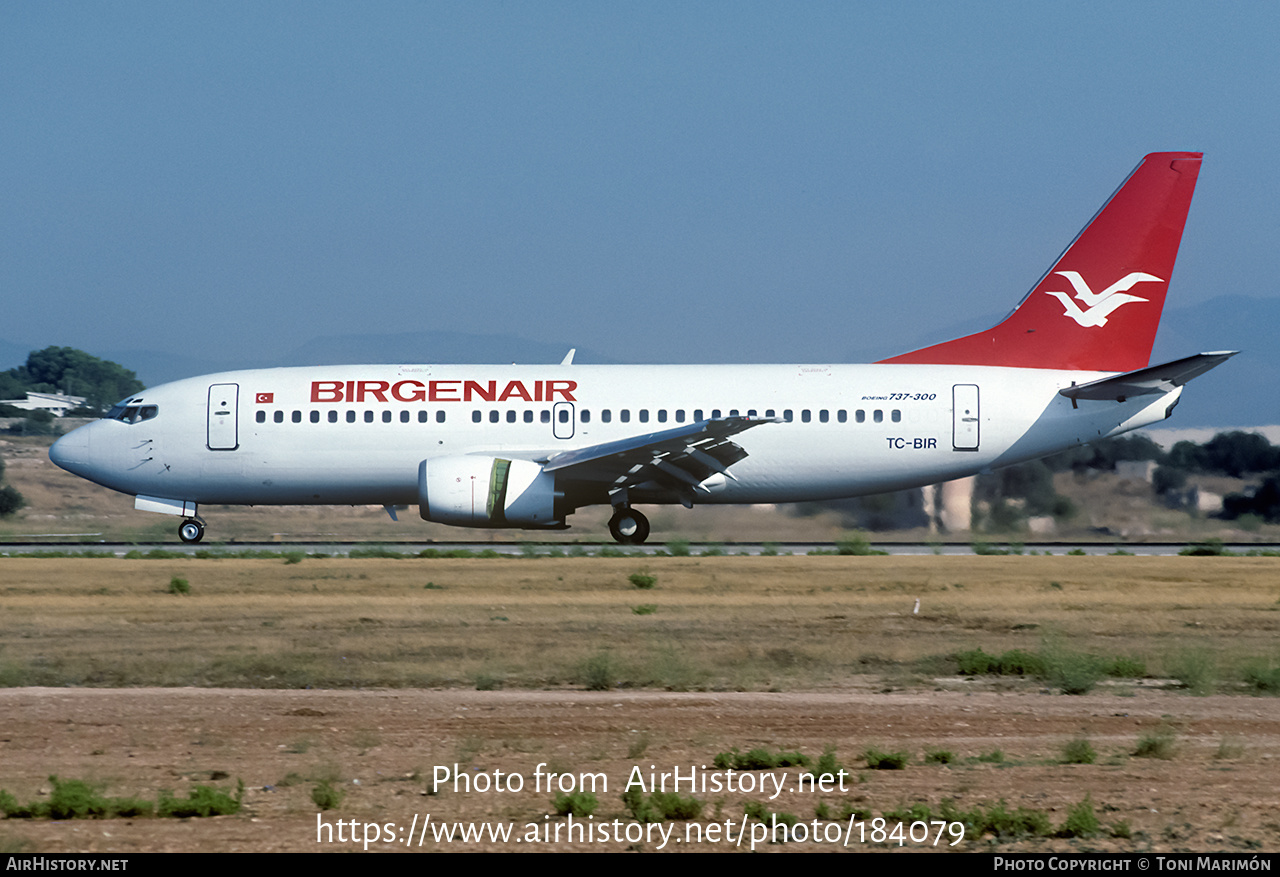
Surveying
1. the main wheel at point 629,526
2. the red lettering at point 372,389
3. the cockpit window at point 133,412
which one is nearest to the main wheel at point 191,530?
the cockpit window at point 133,412

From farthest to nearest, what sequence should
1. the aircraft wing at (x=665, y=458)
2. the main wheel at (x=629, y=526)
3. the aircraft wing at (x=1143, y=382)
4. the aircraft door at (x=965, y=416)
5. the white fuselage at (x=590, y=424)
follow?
1. the main wheel at (x=629, y=526)
2. the white fuselage at (x=590, y=424)
3. the aircraft door at (x=965, y=416)
4. the aircraft wing at (x=665, y=458)
5. the aircraft wing at (x=1143, y=382)

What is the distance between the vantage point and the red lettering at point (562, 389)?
2795cm

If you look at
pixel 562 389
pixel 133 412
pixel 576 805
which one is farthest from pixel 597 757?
pixel 133 412

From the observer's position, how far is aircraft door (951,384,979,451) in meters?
27.5

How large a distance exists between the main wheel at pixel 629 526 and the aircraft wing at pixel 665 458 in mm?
992

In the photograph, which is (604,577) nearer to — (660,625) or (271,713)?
(660,625)

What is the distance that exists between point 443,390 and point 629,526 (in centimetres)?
482

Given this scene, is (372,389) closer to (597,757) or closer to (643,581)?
(643,581)

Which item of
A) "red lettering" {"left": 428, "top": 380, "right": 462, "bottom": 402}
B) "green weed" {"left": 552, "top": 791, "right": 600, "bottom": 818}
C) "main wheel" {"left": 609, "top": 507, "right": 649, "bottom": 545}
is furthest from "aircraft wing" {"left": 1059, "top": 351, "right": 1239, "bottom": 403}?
"green weed" {"left": 552, "top": 791, "right": 600, "bottom": 818}

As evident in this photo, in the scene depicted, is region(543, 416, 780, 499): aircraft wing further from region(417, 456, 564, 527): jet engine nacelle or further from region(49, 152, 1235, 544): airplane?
region(417, 456, 564, 527): jet engine nacelle

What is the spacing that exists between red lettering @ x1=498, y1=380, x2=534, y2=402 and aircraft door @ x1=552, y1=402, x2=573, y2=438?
66 cm

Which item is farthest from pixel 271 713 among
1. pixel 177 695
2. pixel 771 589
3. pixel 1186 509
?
pixel 1186 509

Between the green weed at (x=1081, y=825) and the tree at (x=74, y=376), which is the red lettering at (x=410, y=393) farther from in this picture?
the tree at (x=74, y=376)

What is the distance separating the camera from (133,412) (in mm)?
28984
